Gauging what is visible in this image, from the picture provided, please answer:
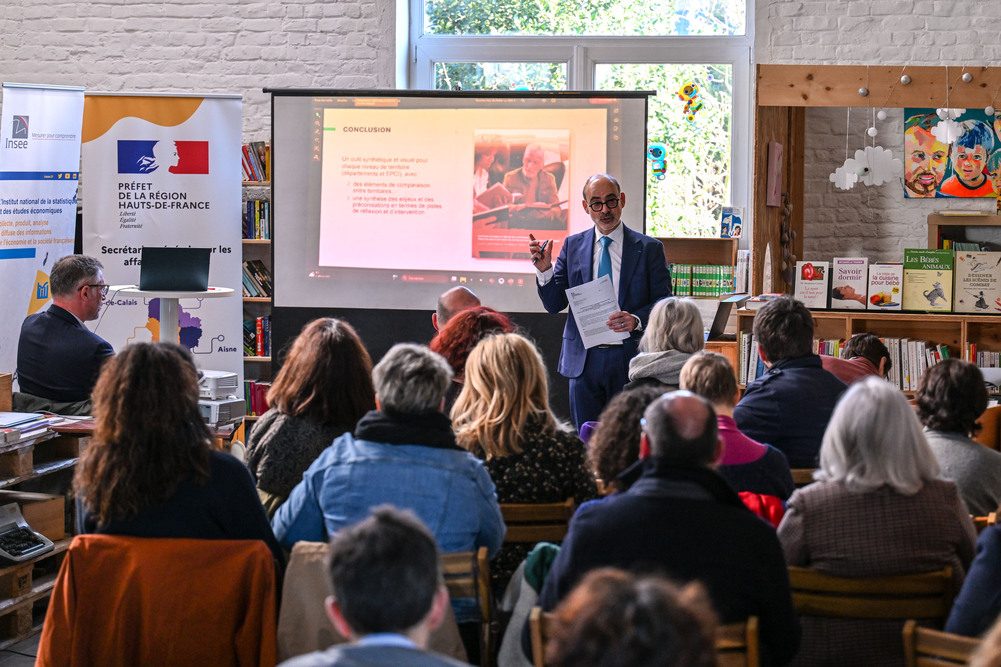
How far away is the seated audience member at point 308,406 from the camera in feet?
10.4

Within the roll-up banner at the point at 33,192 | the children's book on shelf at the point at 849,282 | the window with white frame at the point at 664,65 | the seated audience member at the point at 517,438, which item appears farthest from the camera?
the window with white frame at the point at 664,65

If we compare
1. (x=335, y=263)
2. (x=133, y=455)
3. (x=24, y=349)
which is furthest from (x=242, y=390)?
(x=133, y=455)

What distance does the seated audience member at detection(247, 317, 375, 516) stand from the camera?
317 cm

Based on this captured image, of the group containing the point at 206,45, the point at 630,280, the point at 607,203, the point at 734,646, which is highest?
the point at 206,45

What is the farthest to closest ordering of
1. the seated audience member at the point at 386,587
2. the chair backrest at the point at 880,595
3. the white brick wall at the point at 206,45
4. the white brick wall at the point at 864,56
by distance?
the white brick wall at the point at 206,45, the white brick wall at the point at 864,56, the chair backrest at the point at 880,595, the seated audience member at the point at 386,587

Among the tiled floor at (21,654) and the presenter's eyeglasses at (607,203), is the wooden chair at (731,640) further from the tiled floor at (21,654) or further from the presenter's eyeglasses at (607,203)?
the presenter's eyeglasses at (607,203)

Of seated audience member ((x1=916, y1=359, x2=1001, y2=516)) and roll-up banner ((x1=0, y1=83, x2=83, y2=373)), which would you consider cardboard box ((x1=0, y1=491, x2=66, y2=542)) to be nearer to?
roll-up banner ((x1=0, y1=83, x2=83, y2=373))

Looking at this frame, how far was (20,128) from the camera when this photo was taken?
6.43m

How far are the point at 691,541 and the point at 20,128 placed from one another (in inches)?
216

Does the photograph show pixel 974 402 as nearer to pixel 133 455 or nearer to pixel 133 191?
Answer: pixel 133 455

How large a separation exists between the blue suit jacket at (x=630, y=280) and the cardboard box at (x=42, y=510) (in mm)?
2195

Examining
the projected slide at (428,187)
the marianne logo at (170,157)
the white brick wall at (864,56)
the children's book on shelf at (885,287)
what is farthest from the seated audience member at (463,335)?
the white brick wall at (864,56)

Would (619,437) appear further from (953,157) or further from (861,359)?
(953,157)

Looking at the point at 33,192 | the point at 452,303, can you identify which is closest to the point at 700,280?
the point at 452,303
